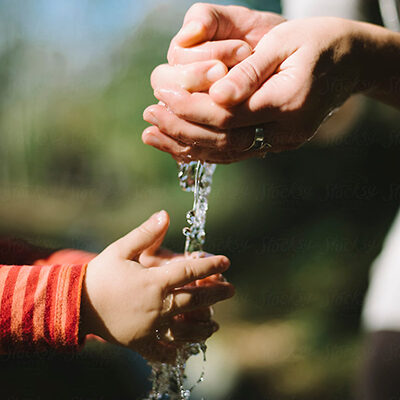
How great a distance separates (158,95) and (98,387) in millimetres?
1604

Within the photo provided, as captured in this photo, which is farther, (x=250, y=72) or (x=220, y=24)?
(x=220, y=24)

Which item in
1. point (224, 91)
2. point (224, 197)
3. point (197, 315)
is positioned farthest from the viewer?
point (224, 197)

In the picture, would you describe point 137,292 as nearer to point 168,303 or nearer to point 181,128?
point 168,303

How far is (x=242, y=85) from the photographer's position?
30.4 inches

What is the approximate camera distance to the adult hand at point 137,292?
83 centimetres

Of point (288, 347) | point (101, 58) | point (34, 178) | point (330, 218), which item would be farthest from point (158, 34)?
point (288, 347)

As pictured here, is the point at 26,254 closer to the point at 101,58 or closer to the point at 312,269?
the point at 101,58

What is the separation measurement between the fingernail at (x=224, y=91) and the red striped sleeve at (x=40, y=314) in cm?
44

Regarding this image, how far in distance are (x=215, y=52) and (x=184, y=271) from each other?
45cm

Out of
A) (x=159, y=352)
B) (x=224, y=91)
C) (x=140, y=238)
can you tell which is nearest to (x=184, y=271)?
(x=140, y=238)

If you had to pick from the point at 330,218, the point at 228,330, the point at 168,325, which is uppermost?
the point at 330,218

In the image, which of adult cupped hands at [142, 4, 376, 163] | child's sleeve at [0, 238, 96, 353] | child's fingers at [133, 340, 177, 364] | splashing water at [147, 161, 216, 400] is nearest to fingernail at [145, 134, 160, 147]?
adult cupped hands at [142, 4, 376, 163]

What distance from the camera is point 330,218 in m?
2.36

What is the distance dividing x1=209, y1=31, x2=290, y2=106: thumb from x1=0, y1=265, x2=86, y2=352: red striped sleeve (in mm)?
451
